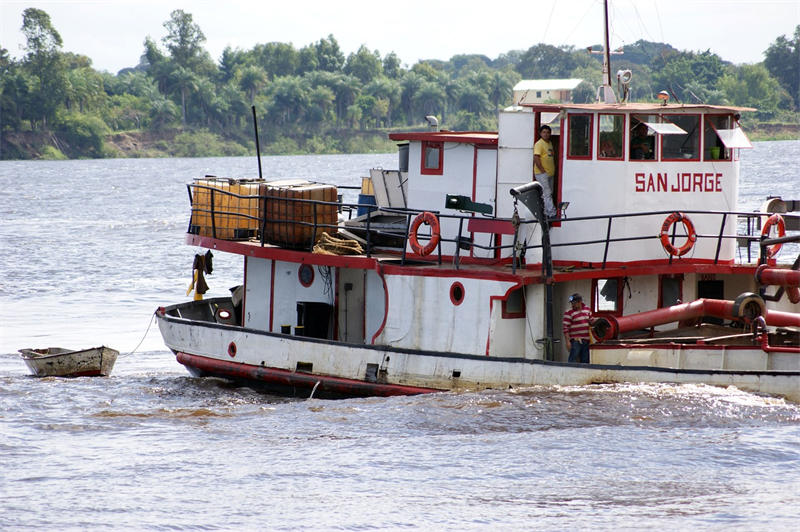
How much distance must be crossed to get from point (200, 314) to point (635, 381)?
9495 mm

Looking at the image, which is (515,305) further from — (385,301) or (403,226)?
(403,226)

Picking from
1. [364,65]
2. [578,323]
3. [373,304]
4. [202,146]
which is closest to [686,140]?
[578,323]

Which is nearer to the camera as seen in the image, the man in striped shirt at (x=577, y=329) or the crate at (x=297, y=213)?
the man in striped shirt at (x=577, y=329)

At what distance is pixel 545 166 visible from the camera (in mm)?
17422

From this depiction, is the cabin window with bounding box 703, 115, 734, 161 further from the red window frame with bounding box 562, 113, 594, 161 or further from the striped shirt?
the striped shirt

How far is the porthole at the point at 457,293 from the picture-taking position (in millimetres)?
17344

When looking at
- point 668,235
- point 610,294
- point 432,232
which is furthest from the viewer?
point 610,294

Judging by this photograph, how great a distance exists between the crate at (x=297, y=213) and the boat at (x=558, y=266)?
0.04 meters

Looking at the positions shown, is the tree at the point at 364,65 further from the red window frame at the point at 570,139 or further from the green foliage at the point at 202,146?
the red window frame at the point at 570,139

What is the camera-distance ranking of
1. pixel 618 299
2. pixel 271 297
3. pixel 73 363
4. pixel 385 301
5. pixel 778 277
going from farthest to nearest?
pixel 73 363
pixel 271 297
pixel 385 301
pixel 618 299
pixel 778 277

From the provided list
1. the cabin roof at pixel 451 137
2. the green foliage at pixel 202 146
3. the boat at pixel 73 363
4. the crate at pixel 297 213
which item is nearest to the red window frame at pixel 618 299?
the cabin roof at pixel 451 137

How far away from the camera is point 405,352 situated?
17.6 meters

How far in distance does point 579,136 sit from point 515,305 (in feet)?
9.05

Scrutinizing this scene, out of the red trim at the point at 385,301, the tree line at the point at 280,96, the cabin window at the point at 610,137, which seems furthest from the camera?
the tree line at the point at 280,96
